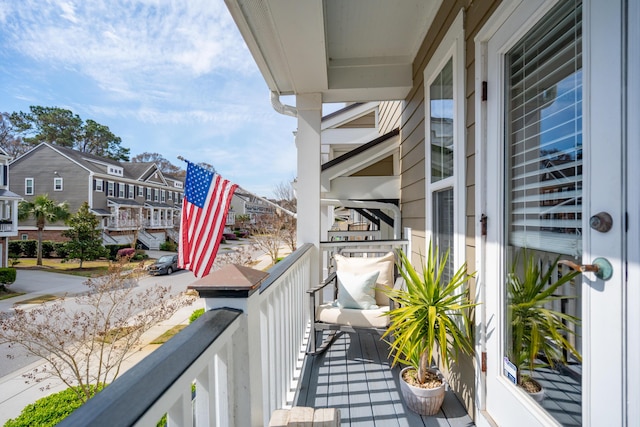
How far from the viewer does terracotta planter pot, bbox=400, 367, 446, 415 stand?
77.0 inches

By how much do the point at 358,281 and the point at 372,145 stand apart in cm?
207

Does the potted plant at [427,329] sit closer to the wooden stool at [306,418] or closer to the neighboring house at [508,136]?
the neighboring house at [508,136]

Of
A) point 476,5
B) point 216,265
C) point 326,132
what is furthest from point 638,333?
point 216,265

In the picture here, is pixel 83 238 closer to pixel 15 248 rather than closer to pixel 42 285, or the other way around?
pixel 15 248

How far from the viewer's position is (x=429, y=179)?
2766 mm

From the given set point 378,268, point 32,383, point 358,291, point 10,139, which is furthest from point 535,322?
point 10,139

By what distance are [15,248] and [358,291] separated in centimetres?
2458

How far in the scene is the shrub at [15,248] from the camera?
18.9 meters

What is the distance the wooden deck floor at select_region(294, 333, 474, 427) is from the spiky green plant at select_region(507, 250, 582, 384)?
2.39 ft

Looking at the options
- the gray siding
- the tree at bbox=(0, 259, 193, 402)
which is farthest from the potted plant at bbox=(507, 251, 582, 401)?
the gray siding

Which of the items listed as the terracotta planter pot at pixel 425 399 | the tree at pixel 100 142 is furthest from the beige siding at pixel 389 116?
the tree at pixel 100 142

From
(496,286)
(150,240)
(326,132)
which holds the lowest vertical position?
(150,240)

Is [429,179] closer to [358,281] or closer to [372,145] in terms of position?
[358,281]

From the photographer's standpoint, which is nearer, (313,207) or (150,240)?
(313,207)
